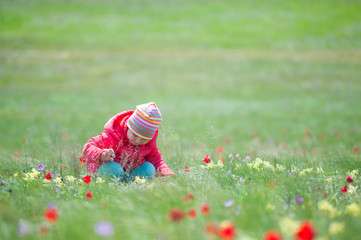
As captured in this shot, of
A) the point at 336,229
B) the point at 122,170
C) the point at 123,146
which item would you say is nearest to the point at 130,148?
the point at 123,146

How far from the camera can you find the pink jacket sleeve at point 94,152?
3783 millimetres

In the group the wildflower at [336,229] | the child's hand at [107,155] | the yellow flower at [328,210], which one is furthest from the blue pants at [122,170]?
the wildflower at [336,229]

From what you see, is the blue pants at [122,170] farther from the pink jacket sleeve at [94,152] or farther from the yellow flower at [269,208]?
the yellow flower at [269,208]

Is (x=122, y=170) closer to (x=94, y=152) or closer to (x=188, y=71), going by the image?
(x=94, y=152)

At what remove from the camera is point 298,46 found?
91.9ft

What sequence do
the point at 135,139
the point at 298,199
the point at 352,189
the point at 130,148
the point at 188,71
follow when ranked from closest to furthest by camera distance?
the point at 298,199
the point at 352,189
the point at 135,139
the point at 130,148
the point at 188,71

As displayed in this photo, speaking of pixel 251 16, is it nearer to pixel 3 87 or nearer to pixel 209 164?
pixel 3 87

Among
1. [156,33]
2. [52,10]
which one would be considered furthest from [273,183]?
[52,10]

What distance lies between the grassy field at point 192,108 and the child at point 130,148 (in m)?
0.16

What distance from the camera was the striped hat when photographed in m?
3.90

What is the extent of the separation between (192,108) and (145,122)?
11.3 meters

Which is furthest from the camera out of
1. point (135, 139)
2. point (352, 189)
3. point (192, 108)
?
point (192, 108)

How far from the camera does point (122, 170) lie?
12.5 ft

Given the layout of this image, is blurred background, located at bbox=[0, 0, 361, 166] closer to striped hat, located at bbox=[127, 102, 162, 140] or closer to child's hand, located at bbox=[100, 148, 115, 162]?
striped hat, located at bbox=[127, 102, 162, 140]
